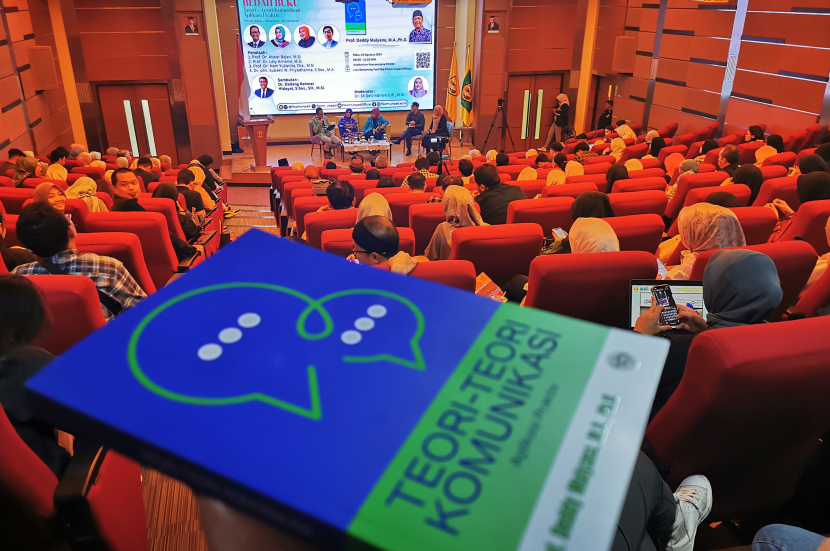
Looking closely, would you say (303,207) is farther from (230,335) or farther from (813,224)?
(230,335)

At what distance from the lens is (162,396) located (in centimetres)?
50

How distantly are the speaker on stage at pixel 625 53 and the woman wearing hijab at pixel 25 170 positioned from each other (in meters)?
10.7

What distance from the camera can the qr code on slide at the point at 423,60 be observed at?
13023 millimetres

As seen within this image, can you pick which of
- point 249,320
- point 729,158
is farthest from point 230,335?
point 729,158

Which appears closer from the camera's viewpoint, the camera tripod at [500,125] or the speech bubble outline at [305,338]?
the speech bubble outline at [305,338]

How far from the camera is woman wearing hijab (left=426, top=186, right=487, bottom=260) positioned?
3348 mm

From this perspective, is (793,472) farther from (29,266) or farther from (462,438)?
(29,266)

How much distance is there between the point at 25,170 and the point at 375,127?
7423mm

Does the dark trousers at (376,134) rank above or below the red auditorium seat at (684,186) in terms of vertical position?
below

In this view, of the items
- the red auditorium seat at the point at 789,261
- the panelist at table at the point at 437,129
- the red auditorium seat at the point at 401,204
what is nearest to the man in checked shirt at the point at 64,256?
the red auditorium seat at the point at 401,204

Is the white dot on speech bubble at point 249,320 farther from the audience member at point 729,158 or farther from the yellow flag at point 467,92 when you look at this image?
the yellow flag at point 467,92

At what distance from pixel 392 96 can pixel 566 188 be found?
9.69 m

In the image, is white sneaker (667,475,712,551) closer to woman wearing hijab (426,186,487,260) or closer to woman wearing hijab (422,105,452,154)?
woman wearing hijab (426,186,487,260)

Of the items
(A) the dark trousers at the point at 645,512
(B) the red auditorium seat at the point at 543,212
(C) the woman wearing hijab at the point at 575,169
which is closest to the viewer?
(A) the dark trousers at the point at 645,512
